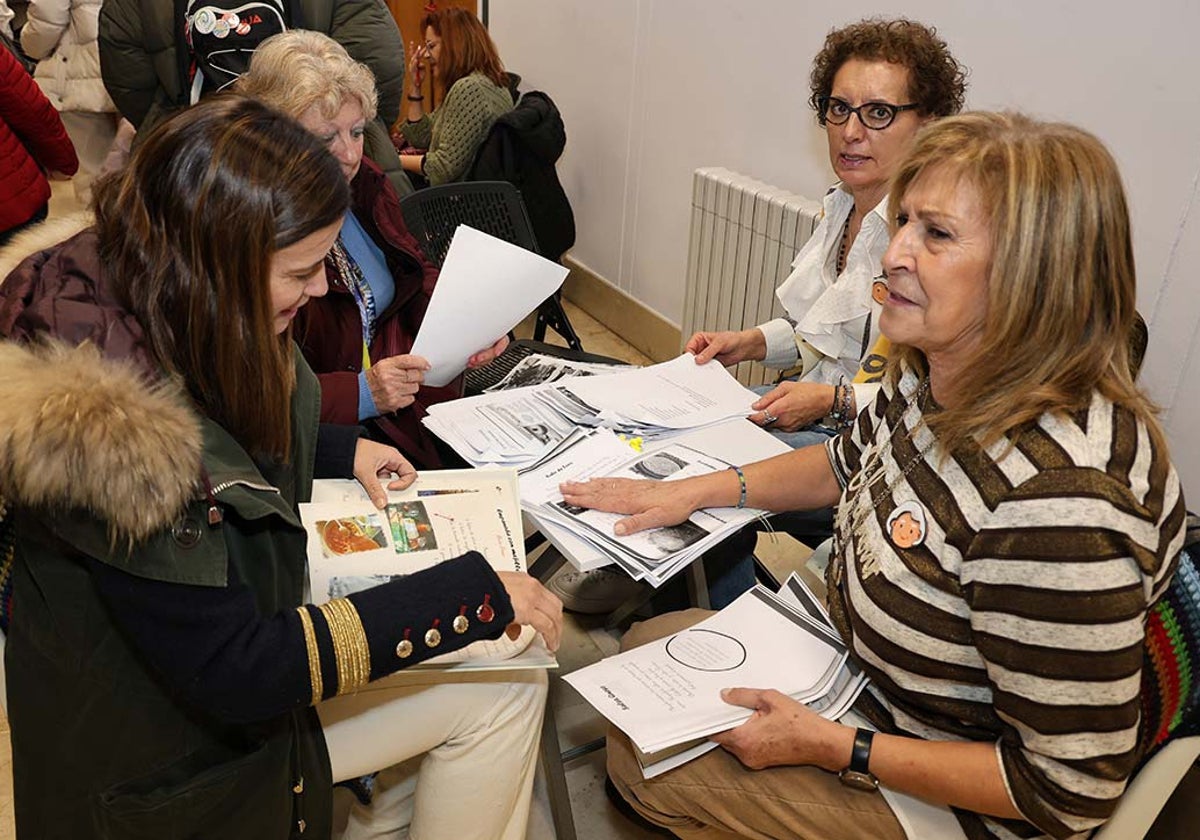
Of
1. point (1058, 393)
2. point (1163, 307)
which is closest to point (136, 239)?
point (1058, 393)

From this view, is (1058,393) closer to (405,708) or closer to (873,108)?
(405,708)

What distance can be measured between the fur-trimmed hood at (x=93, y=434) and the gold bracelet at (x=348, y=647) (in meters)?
0.24

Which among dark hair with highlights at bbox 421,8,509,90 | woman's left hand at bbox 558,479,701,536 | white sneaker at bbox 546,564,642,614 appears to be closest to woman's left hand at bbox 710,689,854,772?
woman's left hand at bbox 558,479,701,536

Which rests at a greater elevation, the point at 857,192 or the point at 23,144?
the point at 857,192

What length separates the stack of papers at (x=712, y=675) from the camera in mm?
1312

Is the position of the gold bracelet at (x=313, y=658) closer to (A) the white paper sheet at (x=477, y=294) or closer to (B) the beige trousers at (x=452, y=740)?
(B) the beige trousers at (x=452, y=740)

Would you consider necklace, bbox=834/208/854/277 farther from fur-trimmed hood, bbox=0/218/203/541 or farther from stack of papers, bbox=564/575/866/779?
fur-trimmed hood, bbox=0/218/203/541

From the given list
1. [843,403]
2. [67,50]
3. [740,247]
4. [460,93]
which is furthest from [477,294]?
[67,50]

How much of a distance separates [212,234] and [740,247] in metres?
2.56

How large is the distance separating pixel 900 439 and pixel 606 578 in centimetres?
133

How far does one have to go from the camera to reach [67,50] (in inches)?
177

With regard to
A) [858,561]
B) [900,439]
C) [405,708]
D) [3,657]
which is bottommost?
[405,708]

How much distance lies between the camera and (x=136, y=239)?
110 cm

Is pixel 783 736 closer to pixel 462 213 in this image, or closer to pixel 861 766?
pixel 861 766
